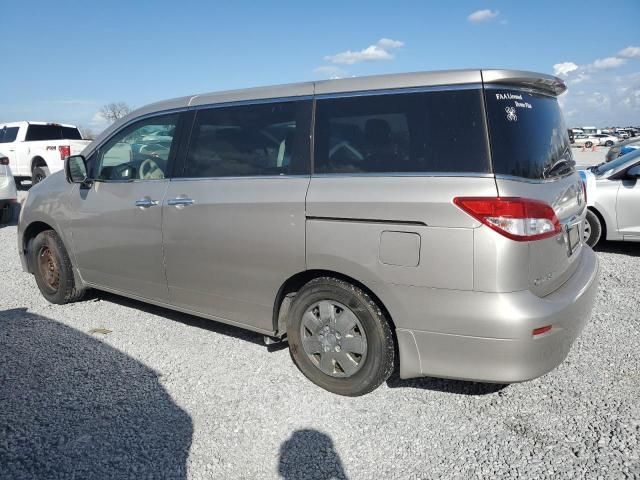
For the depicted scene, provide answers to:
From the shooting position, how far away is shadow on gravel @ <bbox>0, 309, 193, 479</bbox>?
249 cm

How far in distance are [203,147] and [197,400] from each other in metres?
1.78

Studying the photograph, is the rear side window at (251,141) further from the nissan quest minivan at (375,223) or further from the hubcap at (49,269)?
the hubcap at (49,269)

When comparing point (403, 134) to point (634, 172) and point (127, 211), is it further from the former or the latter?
point (634, 172)

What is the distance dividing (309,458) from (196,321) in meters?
2.16

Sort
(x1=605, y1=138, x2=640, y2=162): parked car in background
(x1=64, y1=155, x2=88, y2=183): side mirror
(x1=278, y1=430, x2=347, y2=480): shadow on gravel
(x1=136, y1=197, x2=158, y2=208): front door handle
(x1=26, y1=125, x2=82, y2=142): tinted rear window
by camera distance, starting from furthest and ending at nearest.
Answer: (x1=26, y1=125, x2=82, y2=142): tinted rear window → (x1=605, y1=138, x2=640, y2=162): parked car in background → (x1=64, y1=155, x2=88, y2=183): side mirror → (x1=136, y1=197, x2=158, y2=208): front door handle → (x1=278, y1=430, x2=347, y2=480): shadow on gravel

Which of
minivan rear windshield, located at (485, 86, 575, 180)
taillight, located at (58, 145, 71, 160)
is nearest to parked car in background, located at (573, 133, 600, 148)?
taillight, located at (58, 145, 71, 160)

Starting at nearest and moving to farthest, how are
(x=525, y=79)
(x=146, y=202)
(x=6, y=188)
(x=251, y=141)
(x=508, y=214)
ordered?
(x=508, y=214) < (x=525, y=79) < (x=251, y=141) < (x=146, y=202) < (x=6, y=188)

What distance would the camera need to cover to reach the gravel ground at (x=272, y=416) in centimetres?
246

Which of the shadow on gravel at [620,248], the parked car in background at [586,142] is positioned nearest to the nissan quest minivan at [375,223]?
the shadow on gravel at [620,248]

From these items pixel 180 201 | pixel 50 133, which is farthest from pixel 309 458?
pixel 50 133

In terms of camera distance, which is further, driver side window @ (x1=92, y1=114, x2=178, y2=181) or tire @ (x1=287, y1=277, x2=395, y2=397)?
driver side window @ (x1=92, y1=114, x2=178, y2=181)

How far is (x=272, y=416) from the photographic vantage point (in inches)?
114

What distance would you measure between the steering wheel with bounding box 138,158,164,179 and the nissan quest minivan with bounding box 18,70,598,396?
13mm

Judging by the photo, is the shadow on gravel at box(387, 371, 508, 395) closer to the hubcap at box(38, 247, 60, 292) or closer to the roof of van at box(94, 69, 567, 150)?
the roof of van at box(94, 69, 567, 150)
